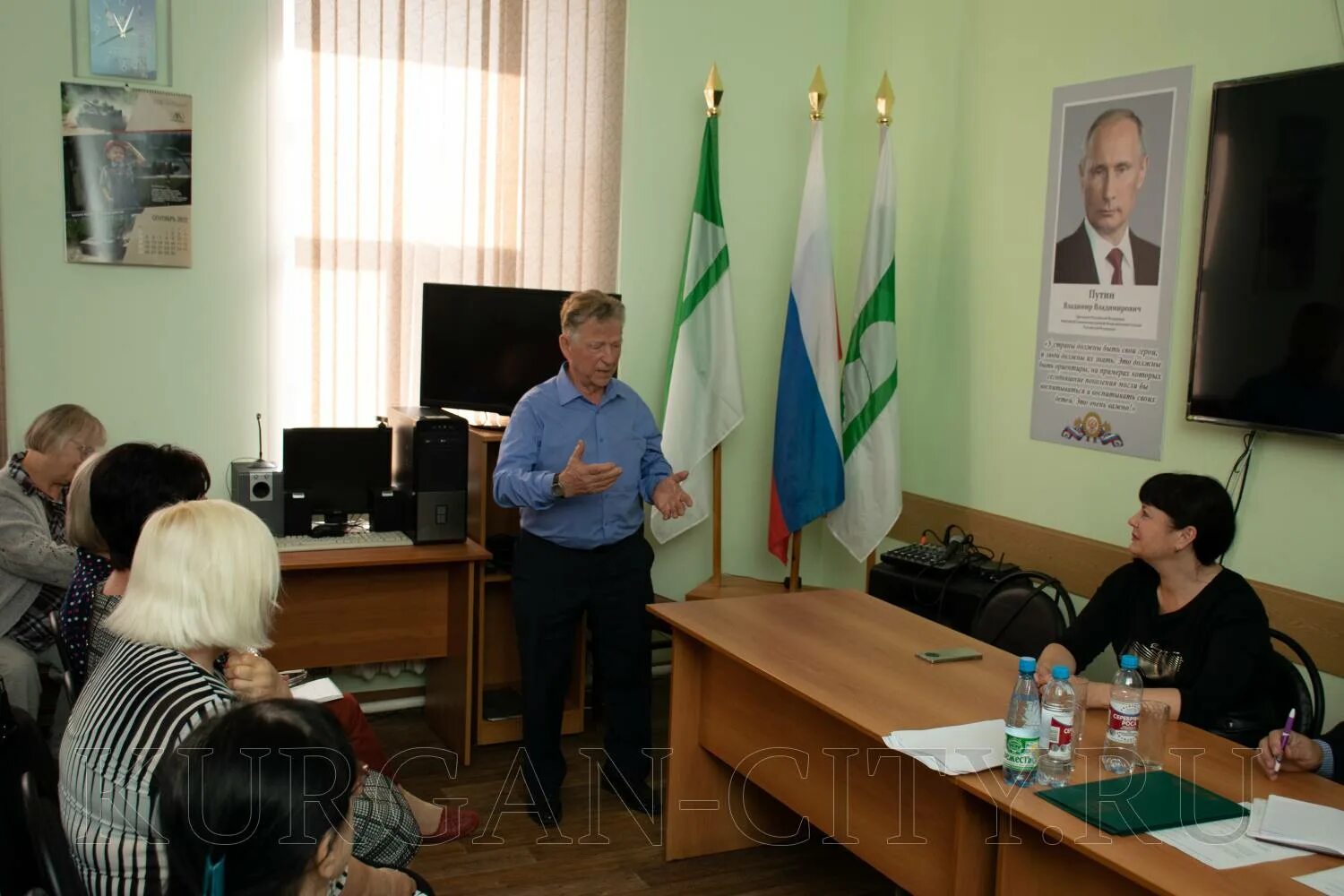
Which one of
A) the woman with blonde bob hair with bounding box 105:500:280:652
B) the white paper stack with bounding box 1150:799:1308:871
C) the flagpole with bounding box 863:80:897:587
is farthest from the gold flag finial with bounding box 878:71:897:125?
the woman with blonde bob hair with bounding box 105:500:280:652

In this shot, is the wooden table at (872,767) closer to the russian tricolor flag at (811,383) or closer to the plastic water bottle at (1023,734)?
the plastic water bottle at (1023,734)

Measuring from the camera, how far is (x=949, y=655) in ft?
9.52

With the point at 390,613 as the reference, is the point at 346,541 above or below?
above

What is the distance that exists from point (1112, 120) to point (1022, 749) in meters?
2.41

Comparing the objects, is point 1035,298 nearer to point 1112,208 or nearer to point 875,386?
point 1112,208

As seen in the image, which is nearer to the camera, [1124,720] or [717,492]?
[1124,720]

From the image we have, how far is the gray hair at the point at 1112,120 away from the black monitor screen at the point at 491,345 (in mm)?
1854

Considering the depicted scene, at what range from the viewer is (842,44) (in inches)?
203

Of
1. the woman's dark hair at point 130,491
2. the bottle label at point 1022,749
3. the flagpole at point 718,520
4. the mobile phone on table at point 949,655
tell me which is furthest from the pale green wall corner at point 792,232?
the woman's dark hair at point 130,491

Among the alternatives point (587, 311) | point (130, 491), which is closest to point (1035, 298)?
point (587, 311)

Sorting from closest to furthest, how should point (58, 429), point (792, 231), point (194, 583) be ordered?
point (194, 583), point (58, 429), point (792, 231)

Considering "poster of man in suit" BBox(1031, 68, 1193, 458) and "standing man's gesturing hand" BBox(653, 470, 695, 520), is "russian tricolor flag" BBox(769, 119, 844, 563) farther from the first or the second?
"standing man's gesturing hand" BBox(653, 470, 695, 520)

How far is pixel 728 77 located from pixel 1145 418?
91.5 inches

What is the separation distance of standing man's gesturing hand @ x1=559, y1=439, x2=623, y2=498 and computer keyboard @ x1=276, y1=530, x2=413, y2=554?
970 millimetres
